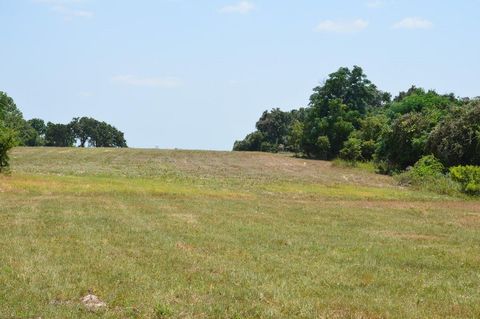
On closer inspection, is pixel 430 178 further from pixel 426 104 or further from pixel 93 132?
pixel 93 132

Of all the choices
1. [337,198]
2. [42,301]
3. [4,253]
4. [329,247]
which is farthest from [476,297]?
[337,198]

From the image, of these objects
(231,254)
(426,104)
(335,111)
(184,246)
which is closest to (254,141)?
(335,111)

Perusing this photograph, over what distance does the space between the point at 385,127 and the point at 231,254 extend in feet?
172

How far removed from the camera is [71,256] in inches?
529

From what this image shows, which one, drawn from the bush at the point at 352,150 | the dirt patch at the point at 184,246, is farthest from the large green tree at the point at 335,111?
the dirt patch at the point at 184,246

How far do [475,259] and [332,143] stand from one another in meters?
64.5

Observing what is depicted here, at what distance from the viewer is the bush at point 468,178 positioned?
134 ft

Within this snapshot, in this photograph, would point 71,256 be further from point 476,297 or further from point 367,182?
point 367,182

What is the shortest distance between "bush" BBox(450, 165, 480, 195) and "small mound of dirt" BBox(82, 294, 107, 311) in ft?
119

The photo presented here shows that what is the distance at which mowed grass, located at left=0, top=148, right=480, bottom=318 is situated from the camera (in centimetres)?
956

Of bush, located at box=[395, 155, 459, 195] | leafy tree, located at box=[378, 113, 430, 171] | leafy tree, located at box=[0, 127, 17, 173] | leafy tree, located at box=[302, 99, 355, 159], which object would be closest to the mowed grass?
leafy tree, located at box=[0, 127, 17, 173]

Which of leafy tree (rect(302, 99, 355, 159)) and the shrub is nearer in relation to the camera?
the shrub

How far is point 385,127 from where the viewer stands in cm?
6397

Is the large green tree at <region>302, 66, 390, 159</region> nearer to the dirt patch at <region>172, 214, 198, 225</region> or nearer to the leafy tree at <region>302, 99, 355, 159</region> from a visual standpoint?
the leafy tree at <region>302, 99, 355, 159</region>
